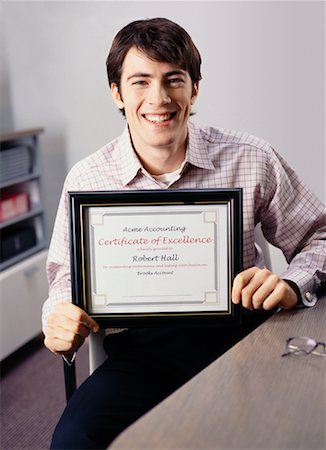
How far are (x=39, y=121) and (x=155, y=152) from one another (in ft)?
5.35

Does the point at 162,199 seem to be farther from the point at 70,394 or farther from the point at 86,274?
the point at 70,394

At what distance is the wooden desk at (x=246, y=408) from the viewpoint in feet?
2.84

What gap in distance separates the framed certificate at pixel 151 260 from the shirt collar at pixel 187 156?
267mm

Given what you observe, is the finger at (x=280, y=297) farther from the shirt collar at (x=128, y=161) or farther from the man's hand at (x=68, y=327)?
the shirt collar at (x=128, y=161)

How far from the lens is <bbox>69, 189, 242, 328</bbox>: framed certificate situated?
1.30m

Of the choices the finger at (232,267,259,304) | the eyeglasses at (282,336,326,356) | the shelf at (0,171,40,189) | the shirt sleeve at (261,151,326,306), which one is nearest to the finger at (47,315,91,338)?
the finger at (232,267,259,304)

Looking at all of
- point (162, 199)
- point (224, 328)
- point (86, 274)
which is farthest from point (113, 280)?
point (224, 328)

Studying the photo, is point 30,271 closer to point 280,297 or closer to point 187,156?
point 187,156

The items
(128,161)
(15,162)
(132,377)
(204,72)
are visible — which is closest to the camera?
(132,377)

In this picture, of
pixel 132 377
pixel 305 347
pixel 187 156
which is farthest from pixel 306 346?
pixel 187 156

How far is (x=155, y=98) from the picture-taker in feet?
4.92

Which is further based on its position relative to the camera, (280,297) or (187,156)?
(187,156)

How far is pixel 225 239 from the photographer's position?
1305 millimetres

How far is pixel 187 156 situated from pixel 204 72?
1155 millimetres
